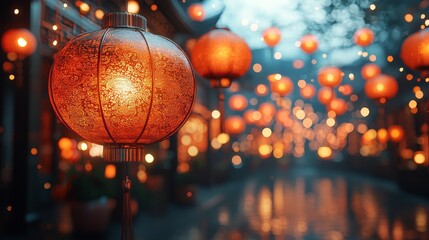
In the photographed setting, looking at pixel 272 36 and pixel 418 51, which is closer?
pixel 418 51

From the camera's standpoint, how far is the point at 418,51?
183 inches

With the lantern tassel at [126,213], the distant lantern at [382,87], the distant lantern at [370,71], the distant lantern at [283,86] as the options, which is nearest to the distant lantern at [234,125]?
the distant lantern at [283,86]

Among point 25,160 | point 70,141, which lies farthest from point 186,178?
point 25,160

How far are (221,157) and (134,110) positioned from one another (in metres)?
22.7

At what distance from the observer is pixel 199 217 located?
1237cm

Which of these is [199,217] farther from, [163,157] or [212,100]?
[212,100]

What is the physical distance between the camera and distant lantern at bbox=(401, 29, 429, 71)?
4.60 m

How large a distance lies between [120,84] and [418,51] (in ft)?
11.2

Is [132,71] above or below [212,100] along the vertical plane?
below

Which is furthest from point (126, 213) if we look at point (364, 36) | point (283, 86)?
point (283, 86)

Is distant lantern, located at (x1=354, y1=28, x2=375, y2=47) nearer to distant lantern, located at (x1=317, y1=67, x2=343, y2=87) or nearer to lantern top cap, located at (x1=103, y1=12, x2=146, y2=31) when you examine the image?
distant lantern, located at (x1=317, y1=67, x2=343, y2=87)

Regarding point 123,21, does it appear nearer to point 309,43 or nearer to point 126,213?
point 126,213

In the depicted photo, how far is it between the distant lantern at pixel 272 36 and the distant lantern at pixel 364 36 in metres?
1.26

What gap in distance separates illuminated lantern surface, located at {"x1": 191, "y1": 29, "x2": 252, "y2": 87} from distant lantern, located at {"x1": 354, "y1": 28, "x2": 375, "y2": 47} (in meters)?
2.95
